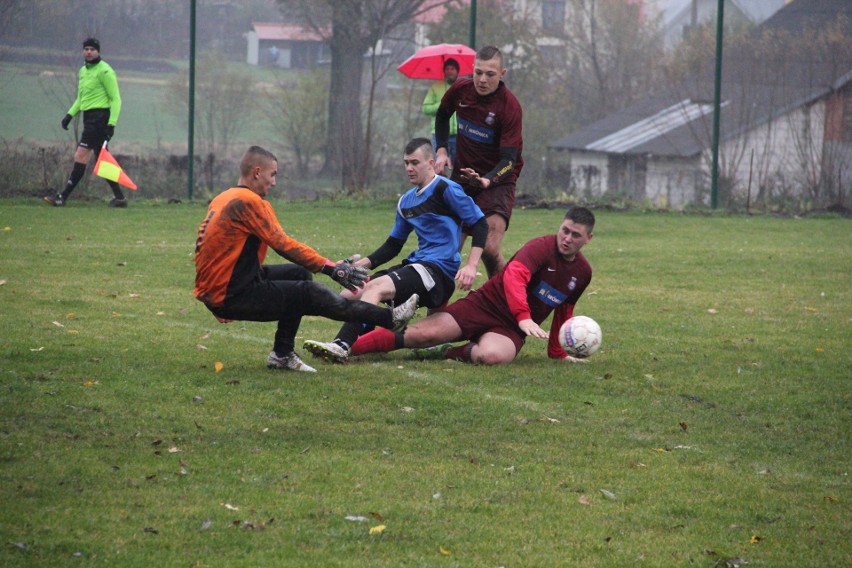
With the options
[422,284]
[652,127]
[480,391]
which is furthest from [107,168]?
[652,127]

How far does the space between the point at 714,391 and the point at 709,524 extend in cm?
248

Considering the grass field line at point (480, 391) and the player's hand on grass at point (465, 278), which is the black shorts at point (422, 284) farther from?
the grass field line at point (480, 391)

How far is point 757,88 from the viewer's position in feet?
67.2

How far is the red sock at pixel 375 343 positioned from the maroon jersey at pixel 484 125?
201 cm

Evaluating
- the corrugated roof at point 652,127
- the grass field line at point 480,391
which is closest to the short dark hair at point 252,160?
the grass field line at point 480,391

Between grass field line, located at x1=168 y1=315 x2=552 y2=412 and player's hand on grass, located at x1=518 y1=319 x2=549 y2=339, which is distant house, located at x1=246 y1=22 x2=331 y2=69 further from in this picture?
player's hand on grass, located at x1=518 y1=319 x2=549 y2=339

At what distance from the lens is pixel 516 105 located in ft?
30.6

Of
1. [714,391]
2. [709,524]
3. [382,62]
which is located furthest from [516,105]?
[382,62]

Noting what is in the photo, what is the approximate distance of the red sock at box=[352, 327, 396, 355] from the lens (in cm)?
783

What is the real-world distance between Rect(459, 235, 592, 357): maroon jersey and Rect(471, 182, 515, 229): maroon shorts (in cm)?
121

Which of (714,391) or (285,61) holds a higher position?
(285,61)

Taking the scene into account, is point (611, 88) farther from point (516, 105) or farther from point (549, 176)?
point (516, 105)

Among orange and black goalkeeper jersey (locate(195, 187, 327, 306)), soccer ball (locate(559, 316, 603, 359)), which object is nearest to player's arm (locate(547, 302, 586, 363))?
soccer ball (locate(559, 316, 603, 359))

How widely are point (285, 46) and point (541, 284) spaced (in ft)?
49.2
